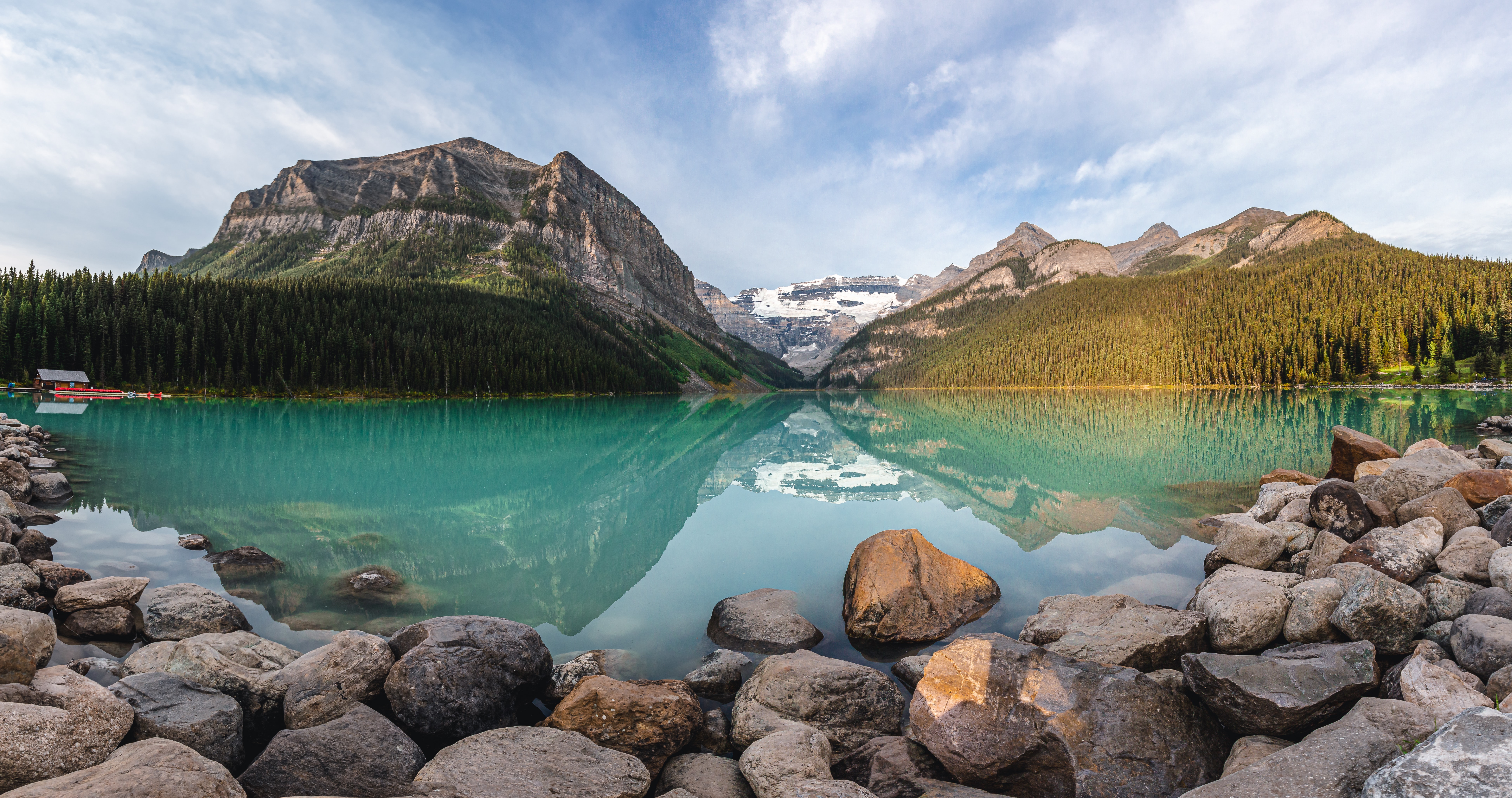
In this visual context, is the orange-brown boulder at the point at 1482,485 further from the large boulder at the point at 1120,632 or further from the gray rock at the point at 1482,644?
the large boulder at the point at 1120,632

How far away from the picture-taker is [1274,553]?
10625 mm

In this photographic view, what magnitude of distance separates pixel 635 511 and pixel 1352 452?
21.0 m

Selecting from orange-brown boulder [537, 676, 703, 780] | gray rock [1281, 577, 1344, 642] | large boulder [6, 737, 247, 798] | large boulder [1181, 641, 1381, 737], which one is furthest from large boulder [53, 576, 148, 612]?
gray rock [1281, 577, 1344, 642]

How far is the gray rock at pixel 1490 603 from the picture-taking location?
6.46m

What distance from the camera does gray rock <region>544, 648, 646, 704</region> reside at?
7.17 metres

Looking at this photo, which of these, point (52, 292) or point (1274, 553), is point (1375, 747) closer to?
point (1274, 553)

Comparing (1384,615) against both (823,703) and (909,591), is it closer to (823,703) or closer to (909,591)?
(909,591)

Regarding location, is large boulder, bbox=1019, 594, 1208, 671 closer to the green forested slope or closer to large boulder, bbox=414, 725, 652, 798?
large boulder, bbox=414, 725, 652, 798

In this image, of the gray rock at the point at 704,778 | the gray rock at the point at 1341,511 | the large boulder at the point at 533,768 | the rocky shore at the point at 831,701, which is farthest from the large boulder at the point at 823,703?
the gray rock at the point at 1341,511

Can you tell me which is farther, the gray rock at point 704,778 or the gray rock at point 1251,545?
the gray rock at point 1251,545

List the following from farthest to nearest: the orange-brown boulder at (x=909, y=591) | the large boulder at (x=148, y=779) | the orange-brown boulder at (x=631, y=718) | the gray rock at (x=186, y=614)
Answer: the orange-brown boulder at (x=909, y=591) < the gray rock at (x=186, y=614) < the orange-brown boulder at (x=631, y=718) < the large boulder at (x=148, y=779)

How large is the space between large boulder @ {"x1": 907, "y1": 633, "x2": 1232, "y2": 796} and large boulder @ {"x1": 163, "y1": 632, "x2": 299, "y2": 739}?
22.4 ft

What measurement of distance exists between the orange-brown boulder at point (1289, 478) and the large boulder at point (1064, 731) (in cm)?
1320

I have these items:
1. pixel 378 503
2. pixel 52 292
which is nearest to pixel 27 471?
pixel 378 503
